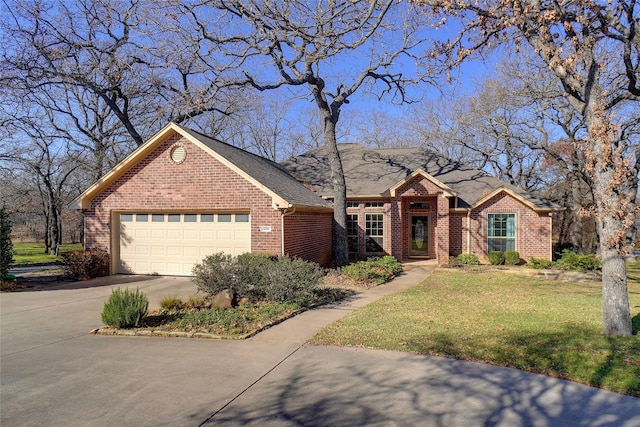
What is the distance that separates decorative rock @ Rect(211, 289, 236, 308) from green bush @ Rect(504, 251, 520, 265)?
1297 centimetres

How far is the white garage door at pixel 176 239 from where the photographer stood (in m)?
13.7

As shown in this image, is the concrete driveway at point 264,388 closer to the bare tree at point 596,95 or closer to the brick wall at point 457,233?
the bare tree at point 596,95

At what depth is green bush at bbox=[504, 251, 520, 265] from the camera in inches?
695

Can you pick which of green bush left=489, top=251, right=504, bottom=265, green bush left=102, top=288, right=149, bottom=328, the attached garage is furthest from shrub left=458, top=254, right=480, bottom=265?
green bush left=102, top=288, right=149, bottom=328

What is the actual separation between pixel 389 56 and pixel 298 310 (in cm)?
1141

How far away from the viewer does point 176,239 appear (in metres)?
14.2

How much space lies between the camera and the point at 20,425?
13.3 feet

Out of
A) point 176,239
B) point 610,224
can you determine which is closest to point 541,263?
point 610,224

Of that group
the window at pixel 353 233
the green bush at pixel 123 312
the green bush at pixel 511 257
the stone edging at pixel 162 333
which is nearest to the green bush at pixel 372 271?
the window at pixel 353 233

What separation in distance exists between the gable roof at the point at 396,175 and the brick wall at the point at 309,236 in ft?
7.34

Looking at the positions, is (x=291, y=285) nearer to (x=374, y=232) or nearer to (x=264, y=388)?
(x=264, y=388)

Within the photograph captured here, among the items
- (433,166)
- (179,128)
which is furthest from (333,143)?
(433,166)

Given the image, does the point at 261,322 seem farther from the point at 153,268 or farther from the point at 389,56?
the point at 389,56

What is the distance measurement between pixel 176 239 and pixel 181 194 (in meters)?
1.56
